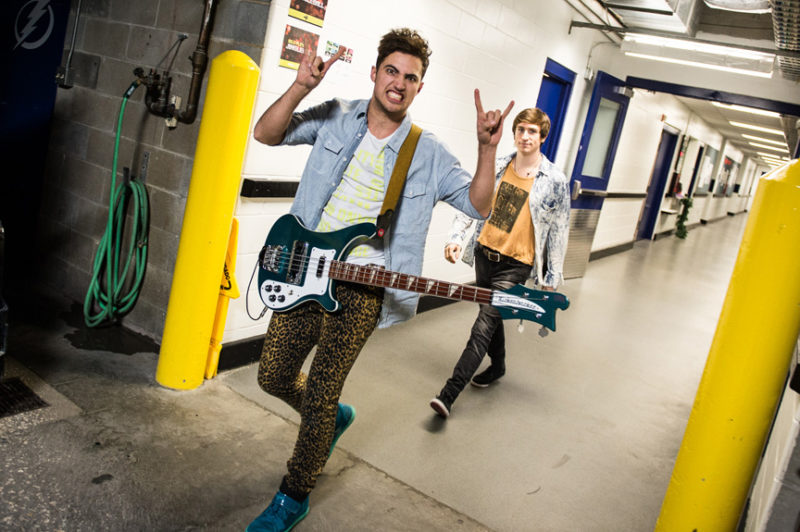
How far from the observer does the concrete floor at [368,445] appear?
219 cm

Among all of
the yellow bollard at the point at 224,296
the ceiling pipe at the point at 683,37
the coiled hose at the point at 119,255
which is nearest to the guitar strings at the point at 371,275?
the yellow bollard at the point at 224,296

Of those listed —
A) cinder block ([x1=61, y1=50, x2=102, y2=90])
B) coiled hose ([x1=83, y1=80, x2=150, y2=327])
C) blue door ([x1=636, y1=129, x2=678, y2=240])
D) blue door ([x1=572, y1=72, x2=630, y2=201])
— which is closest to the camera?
coiled hose ([x1=83, y1=80, x2=150, y2=327])

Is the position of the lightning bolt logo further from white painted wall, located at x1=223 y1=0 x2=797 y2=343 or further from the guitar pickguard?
the guitar pickguard

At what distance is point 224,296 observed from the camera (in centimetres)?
311

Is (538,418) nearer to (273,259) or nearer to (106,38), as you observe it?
(273,259)

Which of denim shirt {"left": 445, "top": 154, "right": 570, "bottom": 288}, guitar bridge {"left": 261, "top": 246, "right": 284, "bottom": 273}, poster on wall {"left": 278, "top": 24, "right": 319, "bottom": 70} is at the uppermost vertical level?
poster on wall {"left": 278, "top": 24, "right": 319, "bottom": 70}

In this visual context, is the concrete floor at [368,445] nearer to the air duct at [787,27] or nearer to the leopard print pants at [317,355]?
the leopard print pants at [317,355]

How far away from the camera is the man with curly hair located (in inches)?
78.6

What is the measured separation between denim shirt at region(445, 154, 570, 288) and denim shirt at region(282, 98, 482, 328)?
1.30m

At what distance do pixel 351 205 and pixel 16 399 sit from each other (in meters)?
1.63

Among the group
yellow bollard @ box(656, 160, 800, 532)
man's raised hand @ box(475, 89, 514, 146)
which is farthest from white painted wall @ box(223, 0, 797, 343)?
yellow bollard @ box(656, 160, 800, 532)

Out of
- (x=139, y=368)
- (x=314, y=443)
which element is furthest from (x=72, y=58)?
(x=314, y=443)

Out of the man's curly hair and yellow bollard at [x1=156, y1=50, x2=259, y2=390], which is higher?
the man's curly hair

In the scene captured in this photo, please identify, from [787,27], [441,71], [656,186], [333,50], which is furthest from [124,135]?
[656,186]
